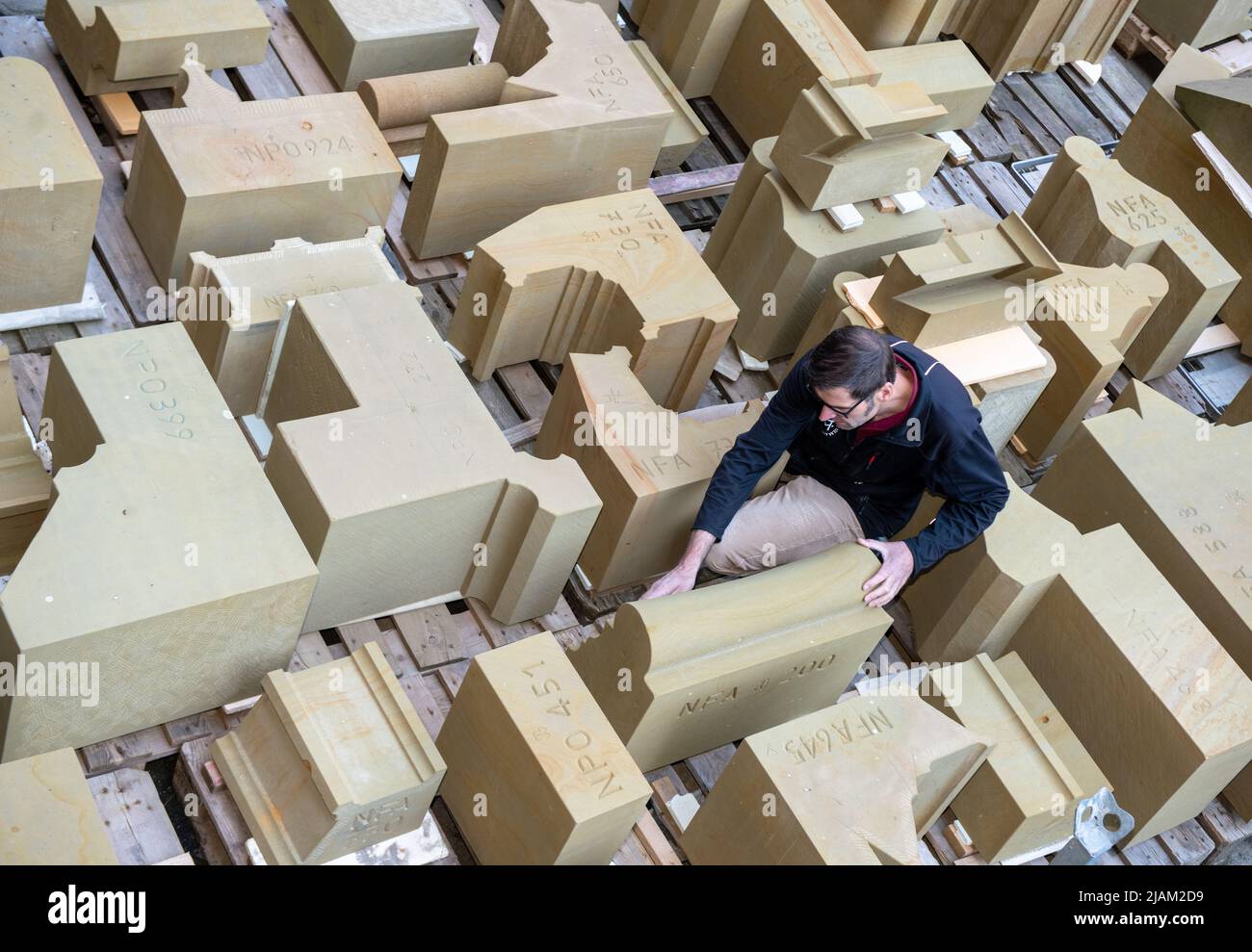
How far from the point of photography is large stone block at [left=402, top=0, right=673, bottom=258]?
15.2 ft

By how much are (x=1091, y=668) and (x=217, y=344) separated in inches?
94.0

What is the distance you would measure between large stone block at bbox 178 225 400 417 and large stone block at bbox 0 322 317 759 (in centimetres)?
27

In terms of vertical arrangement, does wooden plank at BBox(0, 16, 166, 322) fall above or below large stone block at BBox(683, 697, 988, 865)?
below

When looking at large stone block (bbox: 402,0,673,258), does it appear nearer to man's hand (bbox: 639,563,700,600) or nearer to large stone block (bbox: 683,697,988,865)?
man's hand (bbox: 639,563,700,600)

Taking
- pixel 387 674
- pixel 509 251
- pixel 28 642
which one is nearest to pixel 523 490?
pixel 387 674

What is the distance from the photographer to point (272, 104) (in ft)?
14.7

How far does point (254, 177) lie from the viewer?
428cm

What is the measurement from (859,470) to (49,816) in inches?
85.6

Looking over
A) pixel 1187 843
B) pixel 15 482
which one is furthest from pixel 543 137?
pixel 1187 843

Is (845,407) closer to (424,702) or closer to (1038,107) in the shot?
(424,702)

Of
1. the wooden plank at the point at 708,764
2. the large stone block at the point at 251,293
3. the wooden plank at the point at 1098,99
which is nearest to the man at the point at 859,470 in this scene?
the wooden plank at the point at 708,764

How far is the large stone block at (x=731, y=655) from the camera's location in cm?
373

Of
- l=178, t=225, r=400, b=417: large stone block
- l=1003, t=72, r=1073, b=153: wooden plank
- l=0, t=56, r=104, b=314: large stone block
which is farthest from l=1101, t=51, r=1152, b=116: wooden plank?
l=0, t=56, r=104, b=314: large stone block

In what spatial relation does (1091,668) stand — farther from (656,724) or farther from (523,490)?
(523,490)
